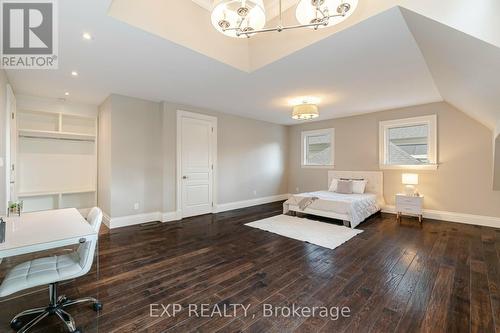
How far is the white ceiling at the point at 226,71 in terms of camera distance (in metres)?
2.19

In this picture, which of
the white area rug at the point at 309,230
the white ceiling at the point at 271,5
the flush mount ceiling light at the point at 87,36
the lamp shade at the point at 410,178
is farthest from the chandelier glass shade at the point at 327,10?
the lamp shade at the point at 410,178

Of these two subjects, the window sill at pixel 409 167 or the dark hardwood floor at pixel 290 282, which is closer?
the dark hardwood floor at pixel 290 282

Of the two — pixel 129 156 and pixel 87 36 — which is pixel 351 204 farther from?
pixel 87 36

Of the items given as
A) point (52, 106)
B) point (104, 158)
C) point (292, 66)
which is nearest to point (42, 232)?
point (292, 66)

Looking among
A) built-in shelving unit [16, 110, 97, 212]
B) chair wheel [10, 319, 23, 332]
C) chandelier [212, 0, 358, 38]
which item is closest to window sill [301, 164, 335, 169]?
chandelier [212, 0, 358, 38]

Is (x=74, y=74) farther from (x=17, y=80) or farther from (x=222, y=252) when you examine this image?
(x=222, y=252)

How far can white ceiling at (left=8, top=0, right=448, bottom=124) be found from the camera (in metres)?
2.19

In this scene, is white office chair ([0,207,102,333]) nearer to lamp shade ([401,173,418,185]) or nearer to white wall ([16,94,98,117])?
white wall ([16,94,98,117])

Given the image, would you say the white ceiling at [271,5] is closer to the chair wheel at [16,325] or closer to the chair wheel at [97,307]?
the chair wheel at [97,307]

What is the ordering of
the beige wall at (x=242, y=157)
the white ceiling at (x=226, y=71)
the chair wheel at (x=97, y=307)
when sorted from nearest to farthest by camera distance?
the chair wheel at (x=97, y=307), the white ceiling at (x=226, y=71), the beige wall at (x=242, y=157)

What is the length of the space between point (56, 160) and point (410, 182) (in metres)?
7.55

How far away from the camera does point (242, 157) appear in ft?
20.0

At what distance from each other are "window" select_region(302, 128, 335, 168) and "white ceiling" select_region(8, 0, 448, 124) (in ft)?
5.47

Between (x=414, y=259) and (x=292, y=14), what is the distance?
342 cm
